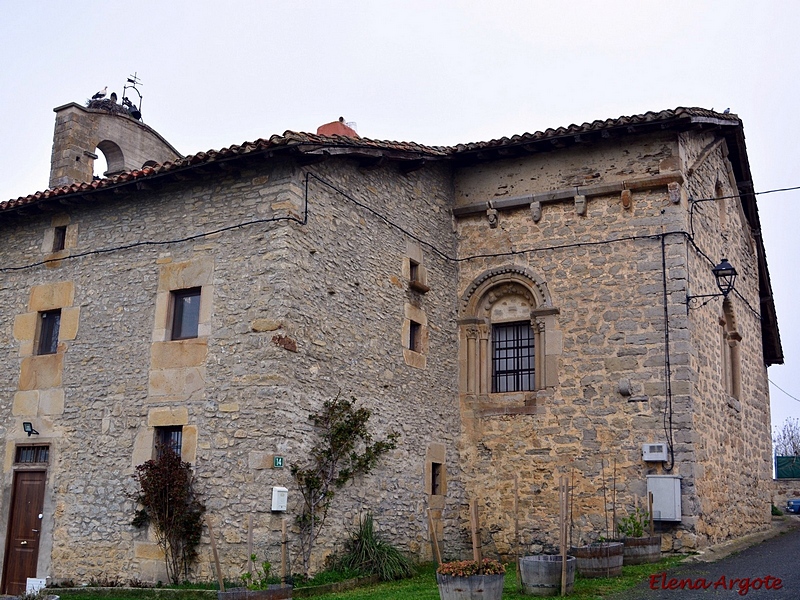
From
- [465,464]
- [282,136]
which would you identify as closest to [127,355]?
[282,136]

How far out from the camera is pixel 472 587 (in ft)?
29.9

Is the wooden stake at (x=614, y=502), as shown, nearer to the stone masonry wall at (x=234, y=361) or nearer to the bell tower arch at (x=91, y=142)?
the stone masonry wall at (x=234, y=361)

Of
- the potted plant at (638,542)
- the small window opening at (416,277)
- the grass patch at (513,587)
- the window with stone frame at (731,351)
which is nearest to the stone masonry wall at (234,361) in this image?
the small window opening at (416,277)

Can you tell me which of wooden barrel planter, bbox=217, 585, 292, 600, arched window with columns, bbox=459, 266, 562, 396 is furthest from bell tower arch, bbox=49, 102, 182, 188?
wooden barrel planter, bbox=217, 585, 292, 600

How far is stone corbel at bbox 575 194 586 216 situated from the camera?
14969mm

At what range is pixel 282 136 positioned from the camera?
465 inches

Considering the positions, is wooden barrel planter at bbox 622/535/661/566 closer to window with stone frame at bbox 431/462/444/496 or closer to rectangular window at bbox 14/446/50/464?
window with stone frame at bbox 431/462/444/496

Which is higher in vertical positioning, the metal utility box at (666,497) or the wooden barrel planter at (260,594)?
the metal utility box at (666,497)

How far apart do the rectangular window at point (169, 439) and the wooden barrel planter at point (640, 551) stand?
6.44 m

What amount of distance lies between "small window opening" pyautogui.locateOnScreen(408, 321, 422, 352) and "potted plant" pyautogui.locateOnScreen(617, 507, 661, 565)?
4.31m

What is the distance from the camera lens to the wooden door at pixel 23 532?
12914mm

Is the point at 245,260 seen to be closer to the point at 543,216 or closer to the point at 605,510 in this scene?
the point at 543,216

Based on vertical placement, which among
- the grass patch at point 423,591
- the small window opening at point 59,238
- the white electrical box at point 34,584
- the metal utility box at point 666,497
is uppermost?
the small window opening at point 59,238

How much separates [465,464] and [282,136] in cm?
678
